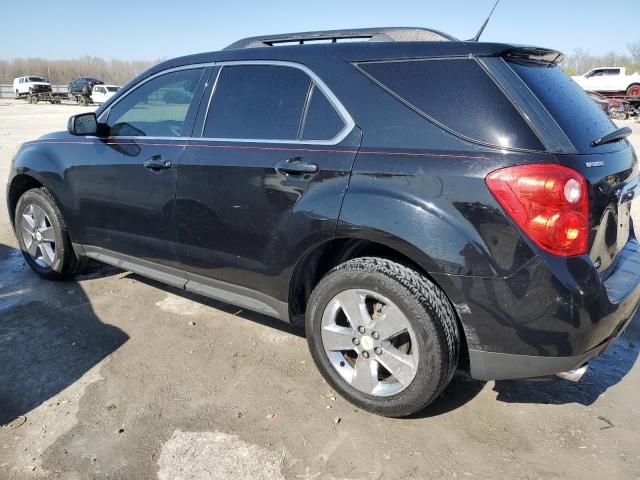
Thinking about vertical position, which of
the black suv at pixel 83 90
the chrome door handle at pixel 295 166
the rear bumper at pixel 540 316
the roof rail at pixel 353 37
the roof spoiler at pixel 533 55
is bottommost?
the black suv at pixel 83 90

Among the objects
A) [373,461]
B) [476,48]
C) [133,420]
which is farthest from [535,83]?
[133,420]

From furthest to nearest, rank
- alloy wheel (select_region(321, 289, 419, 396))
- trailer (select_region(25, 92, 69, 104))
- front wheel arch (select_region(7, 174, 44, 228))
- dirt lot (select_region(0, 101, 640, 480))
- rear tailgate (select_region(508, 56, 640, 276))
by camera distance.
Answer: trailer (select_region(25, 92, 69, 104)), front wheel arch (select_region(7, 174, 44, 228)), alloy wheel (select_region(321, 289, 419, 396)), dirt lot (select_region(0, 101, 640, 480)), rear tailgate (select_region(508, 56, 640, 276))

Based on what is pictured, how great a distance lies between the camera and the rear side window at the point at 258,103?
9.43 ft

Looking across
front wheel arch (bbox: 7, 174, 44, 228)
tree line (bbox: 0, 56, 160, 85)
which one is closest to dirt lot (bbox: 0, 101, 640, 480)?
front wheel arch (bbox: 7, 174, 44, 228)

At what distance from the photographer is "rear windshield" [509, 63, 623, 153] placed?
2.27 metres

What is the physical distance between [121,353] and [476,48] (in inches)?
110

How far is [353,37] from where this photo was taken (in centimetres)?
293

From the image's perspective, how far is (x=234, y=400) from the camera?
2.85m

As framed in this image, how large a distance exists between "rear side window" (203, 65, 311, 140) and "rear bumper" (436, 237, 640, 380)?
1341 millimetres

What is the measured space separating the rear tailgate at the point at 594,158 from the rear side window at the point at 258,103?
117cm

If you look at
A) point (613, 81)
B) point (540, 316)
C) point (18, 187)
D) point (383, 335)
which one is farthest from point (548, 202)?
point (613, 81)

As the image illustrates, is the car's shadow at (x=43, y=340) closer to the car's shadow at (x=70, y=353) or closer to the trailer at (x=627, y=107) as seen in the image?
the car's shadow at (x=70, y=353)

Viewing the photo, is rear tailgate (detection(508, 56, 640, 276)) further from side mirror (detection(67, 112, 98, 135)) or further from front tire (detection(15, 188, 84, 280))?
front tire (detection(15, 188, 84, 280))

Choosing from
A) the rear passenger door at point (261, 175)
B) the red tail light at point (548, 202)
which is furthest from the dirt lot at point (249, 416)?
the red tail light at point (548, 202)
